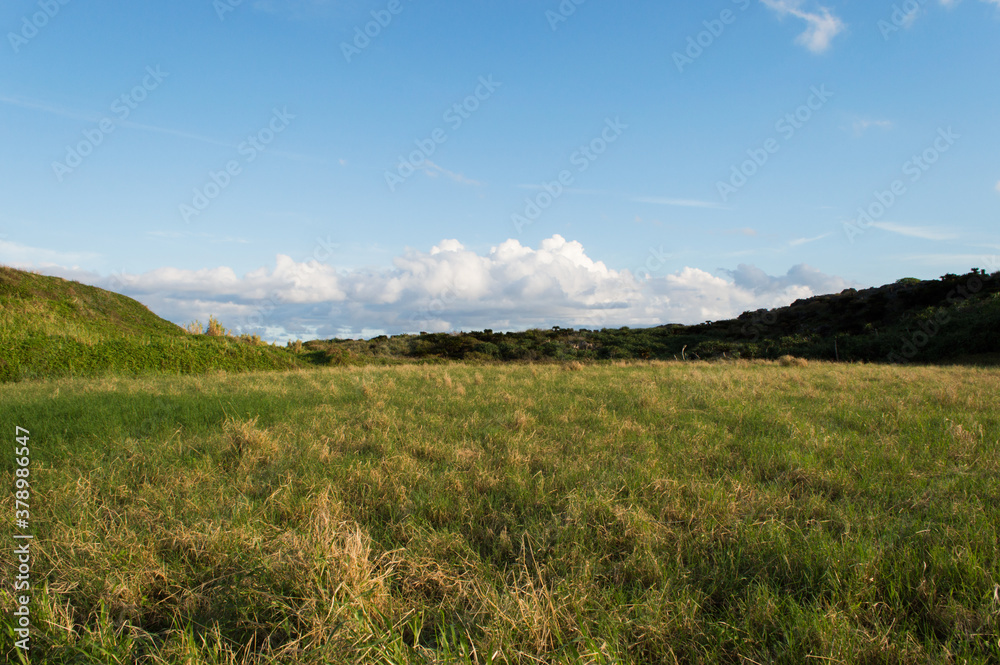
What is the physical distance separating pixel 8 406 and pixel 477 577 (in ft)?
28.3

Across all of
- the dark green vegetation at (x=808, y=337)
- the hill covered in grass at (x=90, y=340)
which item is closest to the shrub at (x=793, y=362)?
the dark green vegetation at (x=808, y=337)

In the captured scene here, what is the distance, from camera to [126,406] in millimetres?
7199

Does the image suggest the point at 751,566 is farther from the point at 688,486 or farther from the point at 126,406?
the point at 126,406

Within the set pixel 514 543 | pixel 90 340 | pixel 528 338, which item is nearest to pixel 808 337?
pixel 528 338

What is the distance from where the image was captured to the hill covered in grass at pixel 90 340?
13984mm

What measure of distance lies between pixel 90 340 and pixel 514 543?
59.6 feet

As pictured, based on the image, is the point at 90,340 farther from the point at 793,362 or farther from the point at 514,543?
the point at 793,362

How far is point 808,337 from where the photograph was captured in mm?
35594

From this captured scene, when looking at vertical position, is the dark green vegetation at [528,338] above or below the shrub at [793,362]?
above

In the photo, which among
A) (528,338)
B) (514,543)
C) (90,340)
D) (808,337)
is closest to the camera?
(514,543)

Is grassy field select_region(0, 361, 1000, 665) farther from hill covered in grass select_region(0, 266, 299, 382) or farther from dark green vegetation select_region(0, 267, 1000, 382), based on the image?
dark green vegetation select_region(0, 267, 1000, 382)

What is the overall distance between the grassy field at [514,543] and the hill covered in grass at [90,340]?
33.7 ft

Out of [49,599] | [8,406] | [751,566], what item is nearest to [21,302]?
[8,406]

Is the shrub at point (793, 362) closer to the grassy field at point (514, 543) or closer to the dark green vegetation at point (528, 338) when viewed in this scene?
the dark green vegetation at point (528, 338)
